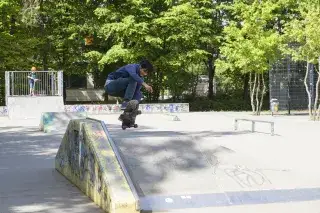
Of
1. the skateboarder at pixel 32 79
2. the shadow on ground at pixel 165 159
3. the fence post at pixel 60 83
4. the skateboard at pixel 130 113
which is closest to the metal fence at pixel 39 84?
the fence post at pixel 60 83

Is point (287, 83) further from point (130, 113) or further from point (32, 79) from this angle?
point (130, 113)

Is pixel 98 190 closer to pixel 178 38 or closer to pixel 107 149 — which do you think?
pixel 107 149

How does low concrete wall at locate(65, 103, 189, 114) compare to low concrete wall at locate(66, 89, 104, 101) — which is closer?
low concrete wall at locate(65, 103, 189, 114)

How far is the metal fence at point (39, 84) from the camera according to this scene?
27.0 metres

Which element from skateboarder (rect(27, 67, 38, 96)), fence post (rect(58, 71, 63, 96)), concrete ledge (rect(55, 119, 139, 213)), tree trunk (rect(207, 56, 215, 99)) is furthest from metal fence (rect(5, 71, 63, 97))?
concrete ledge (rect(55, 119, 139, 213))

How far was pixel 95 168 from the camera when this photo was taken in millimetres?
5727

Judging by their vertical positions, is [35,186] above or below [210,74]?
below

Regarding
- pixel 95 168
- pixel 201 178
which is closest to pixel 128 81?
pixel 95 168

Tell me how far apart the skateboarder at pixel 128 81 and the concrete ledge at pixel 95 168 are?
132cm

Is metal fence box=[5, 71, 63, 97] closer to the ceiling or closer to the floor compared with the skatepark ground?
closer to the ceiling

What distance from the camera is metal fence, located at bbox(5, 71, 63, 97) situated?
27000 millimetres

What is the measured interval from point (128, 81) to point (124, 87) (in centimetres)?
20

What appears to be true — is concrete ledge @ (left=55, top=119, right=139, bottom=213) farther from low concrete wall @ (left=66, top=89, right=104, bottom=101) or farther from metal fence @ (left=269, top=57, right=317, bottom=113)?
low concrete wall @ (left=66, top=89, right=104, bottom=101)

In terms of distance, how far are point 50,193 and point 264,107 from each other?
32753 millimetres
